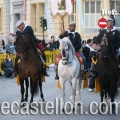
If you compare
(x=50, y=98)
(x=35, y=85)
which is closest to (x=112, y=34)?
(x=35, y=85)

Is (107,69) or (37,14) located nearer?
(107,69)

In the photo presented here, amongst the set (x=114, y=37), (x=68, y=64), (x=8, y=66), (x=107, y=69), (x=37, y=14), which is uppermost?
(x=37, y=14)

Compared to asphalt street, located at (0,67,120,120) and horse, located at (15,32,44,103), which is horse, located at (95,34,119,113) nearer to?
asphalt street, located at (0,67,120,120)

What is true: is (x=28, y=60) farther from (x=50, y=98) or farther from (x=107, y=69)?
(x=50, y=98)

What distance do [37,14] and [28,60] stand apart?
Result: 36.6 metres

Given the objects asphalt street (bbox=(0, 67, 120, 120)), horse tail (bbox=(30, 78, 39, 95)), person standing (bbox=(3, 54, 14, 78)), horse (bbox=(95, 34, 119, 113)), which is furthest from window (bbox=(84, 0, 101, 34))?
horse (bbox=(95, 34, 119, 113))

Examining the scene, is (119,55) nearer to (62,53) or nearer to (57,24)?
(62,53)

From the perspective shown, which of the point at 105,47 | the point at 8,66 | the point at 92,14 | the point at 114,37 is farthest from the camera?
the point at 92,14

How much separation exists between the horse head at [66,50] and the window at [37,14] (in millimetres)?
36772

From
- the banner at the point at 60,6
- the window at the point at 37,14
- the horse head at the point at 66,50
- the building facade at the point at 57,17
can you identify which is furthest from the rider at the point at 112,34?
the window at the point at 37,14

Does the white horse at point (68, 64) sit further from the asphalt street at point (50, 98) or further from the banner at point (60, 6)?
the banner at point (60, 6)

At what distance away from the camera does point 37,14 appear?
5219cm

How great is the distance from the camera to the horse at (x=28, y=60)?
15539 mm

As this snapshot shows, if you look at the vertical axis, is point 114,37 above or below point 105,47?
above
